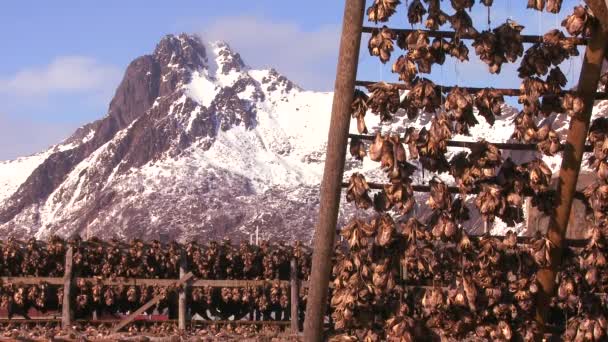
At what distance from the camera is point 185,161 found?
14550 centimetres

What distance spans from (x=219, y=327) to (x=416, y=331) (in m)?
16.2

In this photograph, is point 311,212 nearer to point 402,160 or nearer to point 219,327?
point 219,327

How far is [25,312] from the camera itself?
23.7 m

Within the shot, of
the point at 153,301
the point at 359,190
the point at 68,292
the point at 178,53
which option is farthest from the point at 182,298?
the point at 178,53

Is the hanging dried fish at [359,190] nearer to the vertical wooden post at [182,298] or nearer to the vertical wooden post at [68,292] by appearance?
the vertical wooden post at [182,298]

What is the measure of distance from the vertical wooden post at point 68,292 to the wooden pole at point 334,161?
16065 millimetres

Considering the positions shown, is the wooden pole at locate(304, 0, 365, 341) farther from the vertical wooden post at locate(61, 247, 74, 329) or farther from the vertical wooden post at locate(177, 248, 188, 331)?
the vertical wooden post at locate(61, 247, 74, 329)

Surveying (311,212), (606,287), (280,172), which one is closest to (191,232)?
(311,212)

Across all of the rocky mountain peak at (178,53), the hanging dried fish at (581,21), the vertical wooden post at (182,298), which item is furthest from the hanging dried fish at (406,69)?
the rocky mountain peak at (178,53)

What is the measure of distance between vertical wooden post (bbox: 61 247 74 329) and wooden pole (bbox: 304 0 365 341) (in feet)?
52.7

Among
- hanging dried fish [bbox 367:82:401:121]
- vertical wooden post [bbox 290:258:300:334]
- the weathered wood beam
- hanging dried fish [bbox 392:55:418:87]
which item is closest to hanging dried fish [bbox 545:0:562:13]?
hanging dried fish [bbox 392:55:418:87]

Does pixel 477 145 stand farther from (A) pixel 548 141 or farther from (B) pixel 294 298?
(B) pixel 294 298

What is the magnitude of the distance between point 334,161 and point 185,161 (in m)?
140

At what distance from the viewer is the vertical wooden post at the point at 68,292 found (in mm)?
21859
